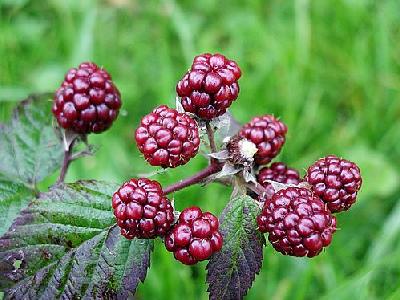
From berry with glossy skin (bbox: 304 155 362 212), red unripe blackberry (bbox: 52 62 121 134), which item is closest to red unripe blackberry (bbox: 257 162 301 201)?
berry with glossy skin (bbox: 304 155 362 212)

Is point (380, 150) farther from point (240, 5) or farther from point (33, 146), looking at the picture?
point (33, 146)

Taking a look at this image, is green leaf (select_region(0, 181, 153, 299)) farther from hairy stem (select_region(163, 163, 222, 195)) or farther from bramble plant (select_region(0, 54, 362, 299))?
hairy stem (select_region(163, 163, 222, 195))

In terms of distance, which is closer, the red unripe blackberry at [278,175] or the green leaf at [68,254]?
the green leaf at [68,254]

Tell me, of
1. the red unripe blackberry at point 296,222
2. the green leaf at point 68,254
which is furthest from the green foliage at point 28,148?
the red unripe blackberry at point 296,222

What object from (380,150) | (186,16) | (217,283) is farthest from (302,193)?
(186,16)

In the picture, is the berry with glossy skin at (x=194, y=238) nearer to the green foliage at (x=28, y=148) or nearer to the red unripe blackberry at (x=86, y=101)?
the red unripe blackberry at (x=86, y=101)

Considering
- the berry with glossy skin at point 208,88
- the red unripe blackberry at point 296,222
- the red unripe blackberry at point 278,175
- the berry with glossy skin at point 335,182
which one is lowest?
the red unripe blackberry at point 296,222

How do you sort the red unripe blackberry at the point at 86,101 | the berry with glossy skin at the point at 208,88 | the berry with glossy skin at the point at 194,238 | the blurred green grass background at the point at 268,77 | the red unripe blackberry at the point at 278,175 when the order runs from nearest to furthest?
the berry with glossy skin at the point at 194,238, the berry with glossy skin at the point at 208,88, the red unripe blackberry at the point at 278,175, the red unripe blackberry at the point at 86,101, the blurred green grass background at the point at 268,77

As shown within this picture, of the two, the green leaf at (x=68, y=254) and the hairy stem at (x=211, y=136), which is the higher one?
the hairy stem at (x=211, y=136)
